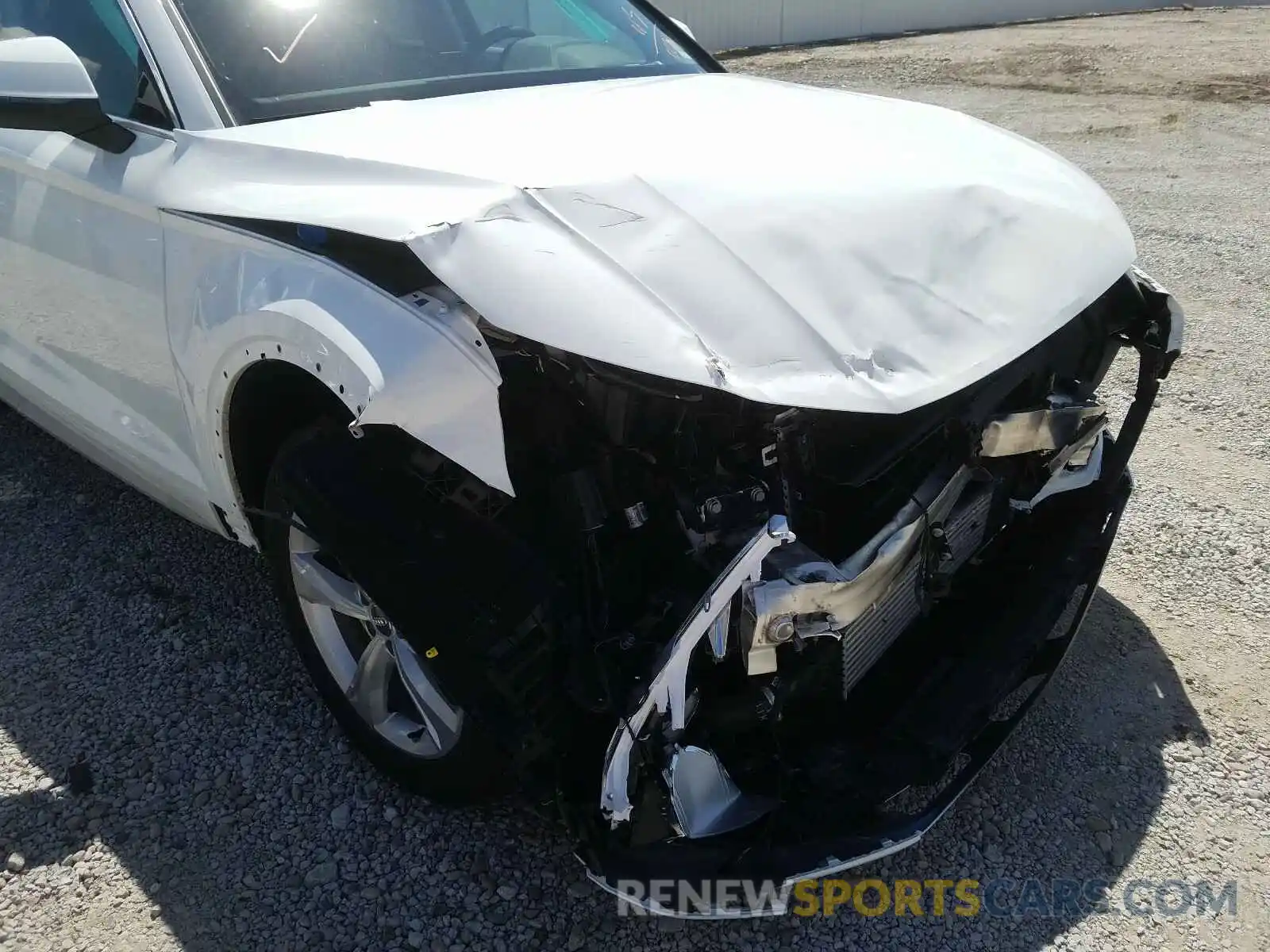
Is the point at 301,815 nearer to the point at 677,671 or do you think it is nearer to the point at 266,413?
the point at 266,413

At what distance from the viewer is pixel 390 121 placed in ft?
7.30

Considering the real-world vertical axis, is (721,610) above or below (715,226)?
below

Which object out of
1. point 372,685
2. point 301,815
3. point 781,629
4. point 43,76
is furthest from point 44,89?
point 781,629

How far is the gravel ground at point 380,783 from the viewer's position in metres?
2.04

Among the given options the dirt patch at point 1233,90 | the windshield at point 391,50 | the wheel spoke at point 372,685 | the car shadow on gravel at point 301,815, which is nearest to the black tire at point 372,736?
the wheel spoke at point 372,685

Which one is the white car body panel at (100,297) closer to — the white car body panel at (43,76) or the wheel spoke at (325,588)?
the white car body panel at (43,76)

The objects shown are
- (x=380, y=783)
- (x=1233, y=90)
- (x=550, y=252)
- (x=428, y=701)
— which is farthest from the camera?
(x=1233, y=90)

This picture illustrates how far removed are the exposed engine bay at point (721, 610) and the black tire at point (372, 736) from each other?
24 cm

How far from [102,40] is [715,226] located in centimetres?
181

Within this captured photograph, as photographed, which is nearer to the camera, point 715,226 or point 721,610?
point 721,610

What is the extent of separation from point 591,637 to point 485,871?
0.68 m

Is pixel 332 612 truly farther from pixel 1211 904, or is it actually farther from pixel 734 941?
pixel 1211 904

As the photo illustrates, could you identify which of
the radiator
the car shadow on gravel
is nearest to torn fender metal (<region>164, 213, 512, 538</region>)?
the car shadow on gravel

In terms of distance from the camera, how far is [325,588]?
2.26m
